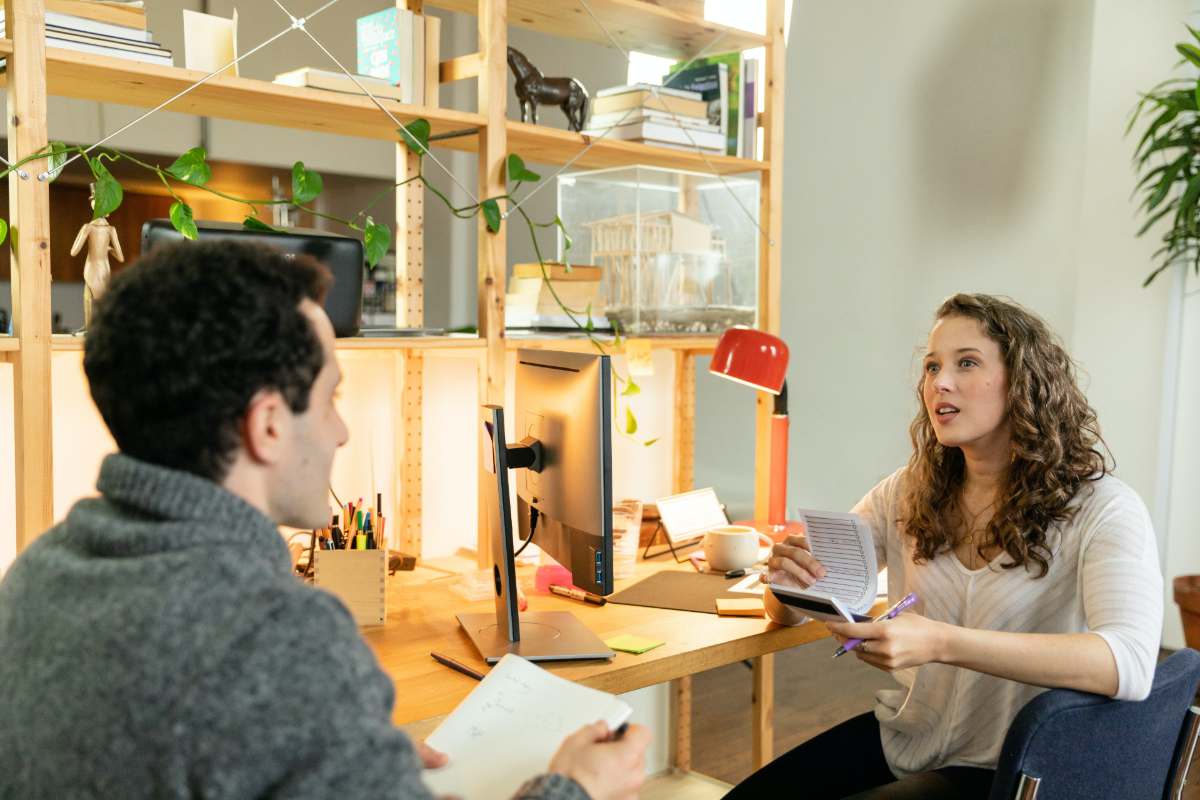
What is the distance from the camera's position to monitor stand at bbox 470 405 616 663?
5.45 ft

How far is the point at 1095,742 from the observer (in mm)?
1429

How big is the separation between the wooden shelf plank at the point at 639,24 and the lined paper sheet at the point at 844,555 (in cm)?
126

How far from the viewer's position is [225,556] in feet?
2.74

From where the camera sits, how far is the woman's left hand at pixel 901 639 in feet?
5.13

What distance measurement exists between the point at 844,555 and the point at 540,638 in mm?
551

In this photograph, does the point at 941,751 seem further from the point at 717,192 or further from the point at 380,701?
the point at 717,192

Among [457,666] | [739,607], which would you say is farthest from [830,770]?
[457,666]

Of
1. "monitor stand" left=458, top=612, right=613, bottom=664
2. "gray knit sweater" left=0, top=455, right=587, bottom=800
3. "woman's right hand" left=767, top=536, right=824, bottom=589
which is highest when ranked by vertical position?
"gray knit sweater" left=0, top=455, right=587, bottom=800

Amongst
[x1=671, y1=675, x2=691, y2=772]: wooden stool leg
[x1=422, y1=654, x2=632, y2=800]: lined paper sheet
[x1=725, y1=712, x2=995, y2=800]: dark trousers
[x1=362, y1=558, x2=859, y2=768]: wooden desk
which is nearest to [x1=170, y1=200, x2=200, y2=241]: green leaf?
[x1=362, y1=558, x2=859, y2=768]: wooden desk

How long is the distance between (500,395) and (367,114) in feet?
2.01

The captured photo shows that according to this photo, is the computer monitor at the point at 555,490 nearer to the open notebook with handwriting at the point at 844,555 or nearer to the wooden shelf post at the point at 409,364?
the open notebook with handwriting at the point at 844,555

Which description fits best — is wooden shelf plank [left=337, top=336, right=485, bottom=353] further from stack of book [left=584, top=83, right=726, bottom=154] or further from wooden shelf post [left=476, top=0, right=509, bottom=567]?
stack of book [left=584, top=83, right=726, bottom=154]

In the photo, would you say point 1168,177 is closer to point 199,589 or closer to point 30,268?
point 30,268

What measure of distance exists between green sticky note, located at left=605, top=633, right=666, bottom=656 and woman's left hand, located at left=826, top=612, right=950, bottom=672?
0.35 m
